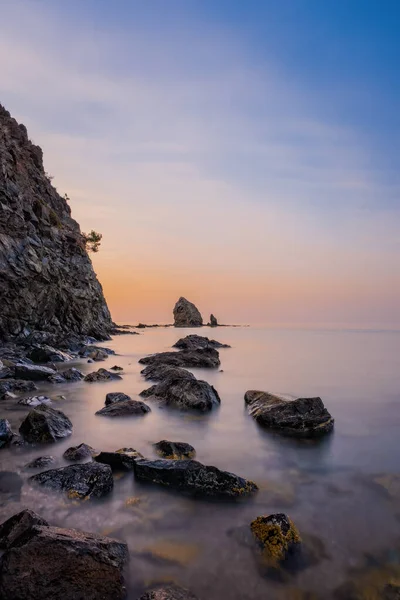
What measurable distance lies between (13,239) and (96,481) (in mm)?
27023

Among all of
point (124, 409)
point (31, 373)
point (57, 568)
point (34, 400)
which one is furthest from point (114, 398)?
point (57, 568)

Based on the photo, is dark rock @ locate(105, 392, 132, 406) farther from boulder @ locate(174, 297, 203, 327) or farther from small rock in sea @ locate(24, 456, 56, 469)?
boulder @ locate(174, 297, 203, 327)

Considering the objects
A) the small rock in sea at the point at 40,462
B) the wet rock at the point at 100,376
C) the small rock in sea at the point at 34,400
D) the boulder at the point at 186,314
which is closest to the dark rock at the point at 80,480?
the small rock in sea at the point at 40,462

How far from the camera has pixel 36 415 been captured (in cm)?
865

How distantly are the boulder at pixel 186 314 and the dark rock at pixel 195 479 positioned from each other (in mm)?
106567

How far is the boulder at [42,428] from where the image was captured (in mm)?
8297

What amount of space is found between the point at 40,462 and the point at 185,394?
240 inches

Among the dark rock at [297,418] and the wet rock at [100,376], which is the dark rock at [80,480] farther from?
the wet rock at [100,376]

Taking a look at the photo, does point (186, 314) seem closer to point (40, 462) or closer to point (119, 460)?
point (40, 462)

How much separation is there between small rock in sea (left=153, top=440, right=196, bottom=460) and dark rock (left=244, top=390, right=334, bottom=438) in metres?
3.00

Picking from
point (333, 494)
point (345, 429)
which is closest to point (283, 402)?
point (345, 429)

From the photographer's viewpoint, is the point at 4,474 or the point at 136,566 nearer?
the point at 136,566

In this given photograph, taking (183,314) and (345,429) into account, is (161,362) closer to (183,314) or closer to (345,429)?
(345,429)

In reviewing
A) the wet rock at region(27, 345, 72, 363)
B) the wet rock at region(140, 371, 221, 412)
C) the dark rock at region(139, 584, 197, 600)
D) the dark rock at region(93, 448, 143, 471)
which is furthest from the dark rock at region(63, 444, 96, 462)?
the wet rock at region(27, 345, 72, 363)
